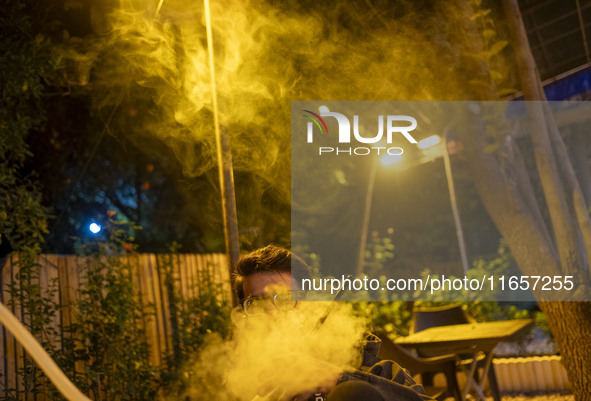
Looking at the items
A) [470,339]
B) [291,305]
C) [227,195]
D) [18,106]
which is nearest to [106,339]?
[227,195]

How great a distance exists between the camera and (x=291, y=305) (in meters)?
1.85

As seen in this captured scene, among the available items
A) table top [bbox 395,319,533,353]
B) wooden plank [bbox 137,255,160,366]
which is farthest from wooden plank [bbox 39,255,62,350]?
table top [bbox 395,319,533,353]

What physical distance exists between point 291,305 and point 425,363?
4.33 meters

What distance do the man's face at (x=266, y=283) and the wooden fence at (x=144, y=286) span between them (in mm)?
3660

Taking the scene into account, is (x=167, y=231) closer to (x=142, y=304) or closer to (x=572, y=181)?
(x=142, y=304)

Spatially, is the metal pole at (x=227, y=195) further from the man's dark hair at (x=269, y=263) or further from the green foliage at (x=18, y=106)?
the man's dark hair at (x=269, y=263)

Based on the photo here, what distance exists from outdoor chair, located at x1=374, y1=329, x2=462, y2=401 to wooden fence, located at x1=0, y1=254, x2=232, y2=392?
90.4 inches

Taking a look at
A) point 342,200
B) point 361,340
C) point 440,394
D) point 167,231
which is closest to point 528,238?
point 440,394

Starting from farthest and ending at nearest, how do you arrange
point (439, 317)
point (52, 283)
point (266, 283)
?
point (439, 317), point (52, 283), point (266, 283)

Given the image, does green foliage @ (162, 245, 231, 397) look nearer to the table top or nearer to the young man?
the table top

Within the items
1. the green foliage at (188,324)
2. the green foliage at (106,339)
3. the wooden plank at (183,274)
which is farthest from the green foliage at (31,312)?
the wooden plank at (183,274)

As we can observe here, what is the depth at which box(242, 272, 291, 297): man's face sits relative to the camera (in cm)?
194

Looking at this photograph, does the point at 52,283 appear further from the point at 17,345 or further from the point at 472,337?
the point at 472,337

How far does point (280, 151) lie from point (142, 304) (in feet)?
7.21
